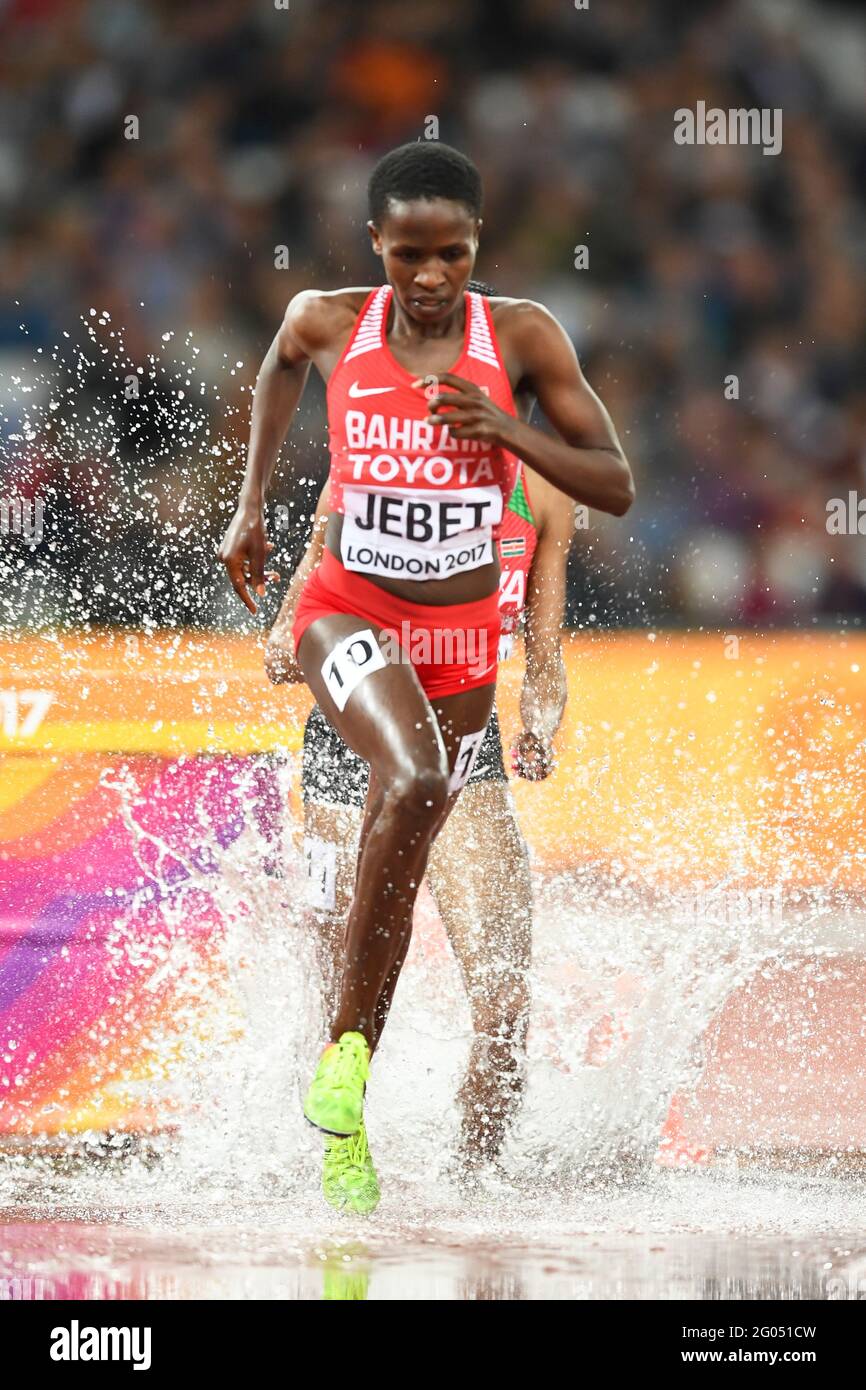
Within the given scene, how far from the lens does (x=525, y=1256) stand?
3234 mm

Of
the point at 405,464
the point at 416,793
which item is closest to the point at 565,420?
the point at 405,464

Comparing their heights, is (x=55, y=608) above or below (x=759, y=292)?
below

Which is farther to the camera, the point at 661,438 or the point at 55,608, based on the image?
the point at 661,438

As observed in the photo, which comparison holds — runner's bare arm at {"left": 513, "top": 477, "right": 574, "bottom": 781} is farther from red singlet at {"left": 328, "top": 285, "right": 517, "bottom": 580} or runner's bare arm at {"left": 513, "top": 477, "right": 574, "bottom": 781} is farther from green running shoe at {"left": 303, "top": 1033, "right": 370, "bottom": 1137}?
green running shoe at {"left": 303, "top": 1033, "right": 370, "bottom": 1137}

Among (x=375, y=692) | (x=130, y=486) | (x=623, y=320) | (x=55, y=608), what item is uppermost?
(x=623, y=320)

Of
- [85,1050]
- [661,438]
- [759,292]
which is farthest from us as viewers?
[759,292]

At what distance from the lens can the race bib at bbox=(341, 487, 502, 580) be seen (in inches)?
138

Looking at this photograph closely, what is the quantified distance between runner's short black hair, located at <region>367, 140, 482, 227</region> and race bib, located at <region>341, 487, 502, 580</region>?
1.74 ft

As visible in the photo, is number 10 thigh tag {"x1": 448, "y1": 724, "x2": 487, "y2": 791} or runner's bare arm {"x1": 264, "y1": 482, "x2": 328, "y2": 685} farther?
runner's bare arm {"x1": 264, "y1": 482, "x2": 328, "y2": 685}

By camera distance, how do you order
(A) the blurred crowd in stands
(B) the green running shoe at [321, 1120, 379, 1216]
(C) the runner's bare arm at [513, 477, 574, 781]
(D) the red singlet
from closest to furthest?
(B) the green running shoe at [321, 1120, 379, 1216]
(D) the red singlet
(C) the runner's bare arm at [513, 477, 574, 781]
(A) the blurred crowd in stands

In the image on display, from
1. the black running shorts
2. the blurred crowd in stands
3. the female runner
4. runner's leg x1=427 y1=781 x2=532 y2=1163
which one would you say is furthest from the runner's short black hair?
the blurred crowd in stands

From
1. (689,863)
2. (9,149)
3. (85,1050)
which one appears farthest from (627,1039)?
(9,149)

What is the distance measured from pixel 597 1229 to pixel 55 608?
5046 millimetres

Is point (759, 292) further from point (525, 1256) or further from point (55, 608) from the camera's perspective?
point (525, 1256)
